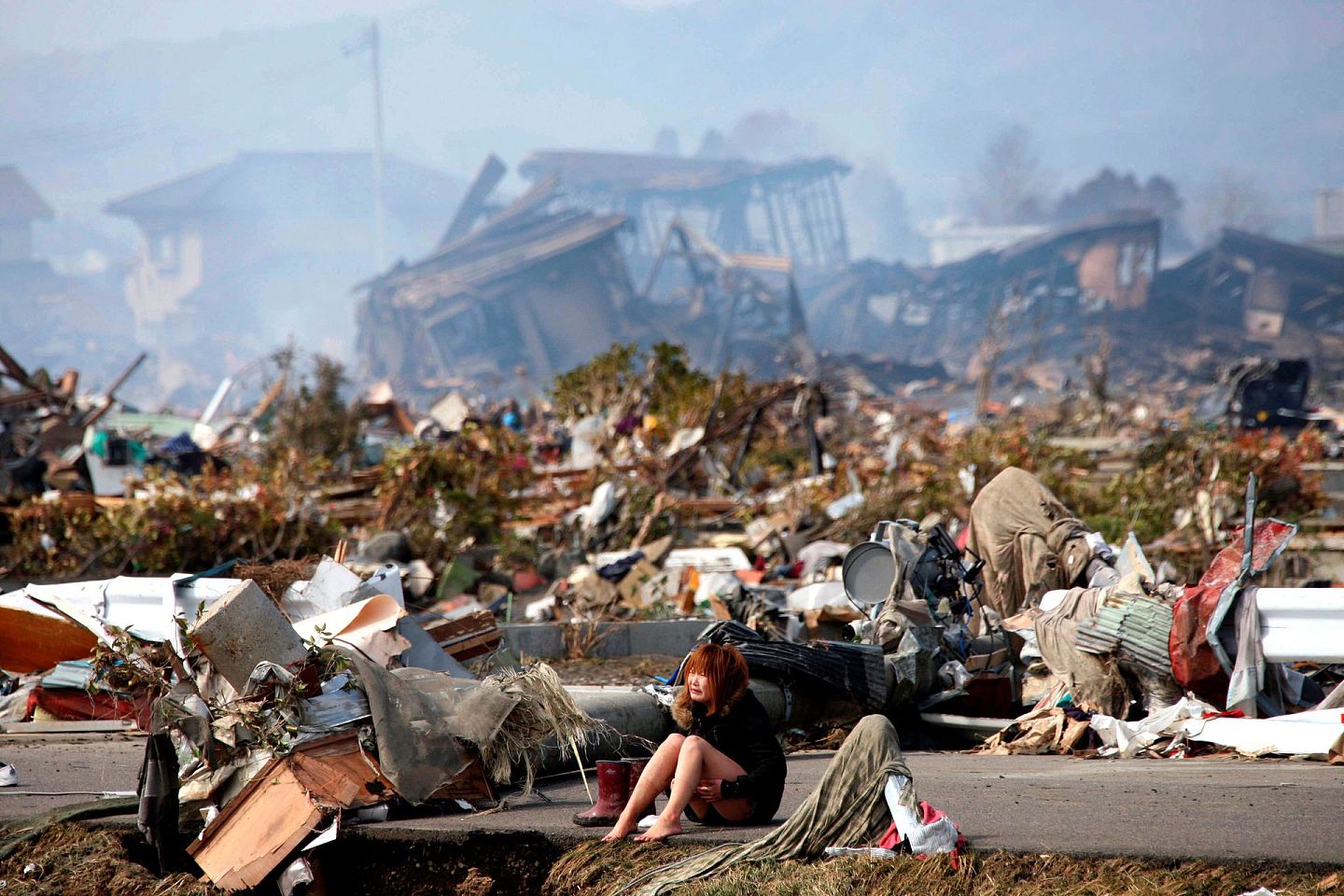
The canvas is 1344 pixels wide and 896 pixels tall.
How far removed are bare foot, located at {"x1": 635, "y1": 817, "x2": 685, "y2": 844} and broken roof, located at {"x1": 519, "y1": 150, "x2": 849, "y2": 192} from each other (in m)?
128

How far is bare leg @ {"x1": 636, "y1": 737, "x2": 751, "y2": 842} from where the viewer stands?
4.66 m

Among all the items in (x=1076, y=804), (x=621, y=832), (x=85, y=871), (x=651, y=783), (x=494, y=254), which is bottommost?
(x=494, y=254)

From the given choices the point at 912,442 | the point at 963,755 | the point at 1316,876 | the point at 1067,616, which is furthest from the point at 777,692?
the point at 912,442

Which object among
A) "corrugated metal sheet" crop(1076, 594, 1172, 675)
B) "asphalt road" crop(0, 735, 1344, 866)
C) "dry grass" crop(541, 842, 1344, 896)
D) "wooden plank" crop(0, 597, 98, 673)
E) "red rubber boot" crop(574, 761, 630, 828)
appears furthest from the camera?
"wooden plank" crop(0, 597, 98, 673)

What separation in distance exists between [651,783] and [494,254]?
106m

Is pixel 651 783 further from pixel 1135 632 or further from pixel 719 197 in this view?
pixel 719 197

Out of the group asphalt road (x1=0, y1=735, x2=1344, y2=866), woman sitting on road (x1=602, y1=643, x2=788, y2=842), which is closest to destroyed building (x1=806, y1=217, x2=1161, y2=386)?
asphalt road (x1=0, y1=735, x2=1344, y2=866)

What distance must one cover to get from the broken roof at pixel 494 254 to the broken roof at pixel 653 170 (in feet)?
62.2

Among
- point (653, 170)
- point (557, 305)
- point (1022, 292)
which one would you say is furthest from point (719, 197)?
point (1022, 292)

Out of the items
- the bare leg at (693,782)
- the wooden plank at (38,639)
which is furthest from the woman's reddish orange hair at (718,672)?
the wooden plank at (38,639)

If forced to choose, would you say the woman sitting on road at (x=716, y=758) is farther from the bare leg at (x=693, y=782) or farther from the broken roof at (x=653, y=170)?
the broken roof at (x=653, y=170)

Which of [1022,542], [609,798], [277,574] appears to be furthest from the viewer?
[1022,542]

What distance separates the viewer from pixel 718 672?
4.79 m

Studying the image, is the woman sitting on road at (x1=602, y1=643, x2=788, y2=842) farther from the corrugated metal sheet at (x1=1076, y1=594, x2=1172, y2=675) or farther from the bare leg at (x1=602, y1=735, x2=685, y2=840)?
the corrugated metal sheet at (x1=1076, y1=594, x2=1172, y2=675)
